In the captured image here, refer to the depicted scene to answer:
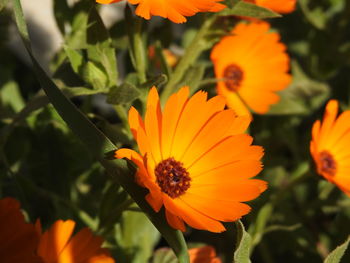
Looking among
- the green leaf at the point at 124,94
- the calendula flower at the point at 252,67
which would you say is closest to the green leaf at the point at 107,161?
the green leaf at the point at 124,94

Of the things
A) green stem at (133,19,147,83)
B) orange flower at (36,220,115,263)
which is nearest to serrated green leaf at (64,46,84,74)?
green stem at (133,19,147,83)

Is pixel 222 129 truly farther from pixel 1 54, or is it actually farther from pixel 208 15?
pixel 1 54

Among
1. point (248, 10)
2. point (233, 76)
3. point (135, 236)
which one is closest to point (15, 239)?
point (135, 236)

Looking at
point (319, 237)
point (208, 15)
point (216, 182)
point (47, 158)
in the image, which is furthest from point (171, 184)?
point (319, 237)

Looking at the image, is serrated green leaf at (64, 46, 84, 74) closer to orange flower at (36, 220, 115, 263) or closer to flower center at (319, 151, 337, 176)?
orange flower at (36, 220, 115, 263)

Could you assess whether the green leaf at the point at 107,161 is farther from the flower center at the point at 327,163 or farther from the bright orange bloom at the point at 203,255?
the flower center at the point at 327,163
